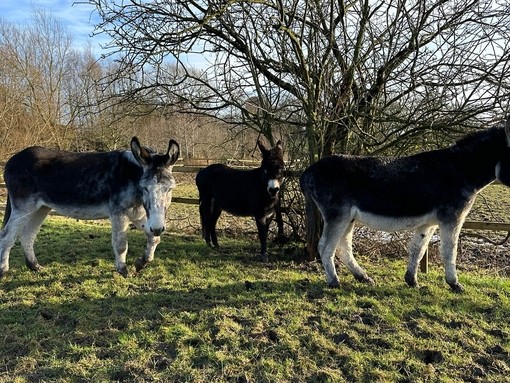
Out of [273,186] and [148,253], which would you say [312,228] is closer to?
[273,186]

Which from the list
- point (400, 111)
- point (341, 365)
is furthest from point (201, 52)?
point (341, 365)

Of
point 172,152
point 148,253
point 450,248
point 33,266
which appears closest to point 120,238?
point 148,253

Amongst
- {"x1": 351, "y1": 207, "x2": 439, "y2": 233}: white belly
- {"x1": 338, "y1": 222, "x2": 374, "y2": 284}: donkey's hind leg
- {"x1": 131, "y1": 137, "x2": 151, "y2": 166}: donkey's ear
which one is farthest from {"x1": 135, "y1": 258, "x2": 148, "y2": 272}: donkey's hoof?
{"x1": 351, "y1": 207, "x2": 439, "y2": 233}: white belly

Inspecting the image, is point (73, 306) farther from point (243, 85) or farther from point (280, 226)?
point (243, 85)

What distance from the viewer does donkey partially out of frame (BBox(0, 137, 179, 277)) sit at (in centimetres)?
543

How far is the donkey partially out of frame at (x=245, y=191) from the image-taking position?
6.43 m

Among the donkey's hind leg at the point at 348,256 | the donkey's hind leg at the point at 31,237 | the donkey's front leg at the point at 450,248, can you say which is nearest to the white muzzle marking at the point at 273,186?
the donkey's hind leg at the point at 348,256

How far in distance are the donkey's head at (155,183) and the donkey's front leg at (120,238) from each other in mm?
610

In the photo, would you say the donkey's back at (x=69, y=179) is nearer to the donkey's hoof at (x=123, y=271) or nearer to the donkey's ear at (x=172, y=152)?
the donkey's ear at (x=172, y=152)

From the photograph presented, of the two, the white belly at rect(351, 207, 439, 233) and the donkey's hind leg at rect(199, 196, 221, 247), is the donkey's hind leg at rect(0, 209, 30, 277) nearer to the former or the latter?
the donkey's hind leg at rect(199, 196, 221, 247)

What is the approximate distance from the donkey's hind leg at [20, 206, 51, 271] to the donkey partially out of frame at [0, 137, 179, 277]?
13mm

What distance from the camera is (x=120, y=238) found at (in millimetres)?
5453

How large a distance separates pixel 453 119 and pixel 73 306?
5.70m

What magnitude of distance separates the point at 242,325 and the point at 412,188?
8.84 ft
